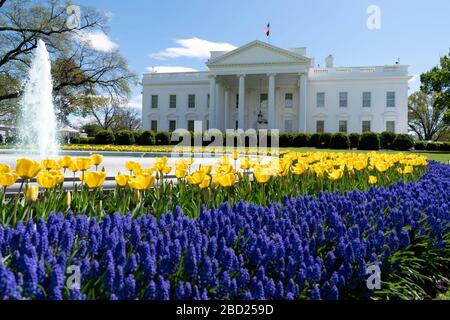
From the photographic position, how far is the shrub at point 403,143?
117 feet

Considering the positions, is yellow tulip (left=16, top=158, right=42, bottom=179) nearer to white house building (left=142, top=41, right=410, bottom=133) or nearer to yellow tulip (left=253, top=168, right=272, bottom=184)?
yellow tulip (left=253, top=168, right=272, bottom=184)

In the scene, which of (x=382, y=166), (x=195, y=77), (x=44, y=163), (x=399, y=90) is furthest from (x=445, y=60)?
(x=44, y=163)

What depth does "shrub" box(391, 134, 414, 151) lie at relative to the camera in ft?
117

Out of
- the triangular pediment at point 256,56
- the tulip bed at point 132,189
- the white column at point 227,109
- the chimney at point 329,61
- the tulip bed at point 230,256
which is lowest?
the tulip bed at point 230,256

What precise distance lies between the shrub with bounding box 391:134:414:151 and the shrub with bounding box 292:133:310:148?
7756 mm

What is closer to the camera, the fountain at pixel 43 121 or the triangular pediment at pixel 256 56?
the fountain at pixel 43 121

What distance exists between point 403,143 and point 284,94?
19.5 m

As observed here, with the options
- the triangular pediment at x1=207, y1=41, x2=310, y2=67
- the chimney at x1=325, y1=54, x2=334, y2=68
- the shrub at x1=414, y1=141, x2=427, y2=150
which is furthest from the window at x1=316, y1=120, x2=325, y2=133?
the shrub at x1=414, y1=141, x2=427, y2=150

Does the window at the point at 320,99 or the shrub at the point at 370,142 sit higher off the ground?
the window at the point at 320,99

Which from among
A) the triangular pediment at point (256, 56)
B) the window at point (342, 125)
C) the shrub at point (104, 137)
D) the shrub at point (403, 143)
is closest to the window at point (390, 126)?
the window at point (342, 125)

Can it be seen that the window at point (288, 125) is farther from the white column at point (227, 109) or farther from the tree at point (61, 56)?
the tree at point (61, 56)

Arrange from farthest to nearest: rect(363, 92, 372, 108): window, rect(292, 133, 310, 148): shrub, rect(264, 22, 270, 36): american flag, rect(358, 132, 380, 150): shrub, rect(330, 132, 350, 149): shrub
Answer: rect(363, 92, 372, 108): window
rect(264, 22, 270, 36): american flag
rect(292, 133, 310, 148): shrub
rect(330, 132, 350, 149): shrub
rect(358, 132, 380, 150): shrub

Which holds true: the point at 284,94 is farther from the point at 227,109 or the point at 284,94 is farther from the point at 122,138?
the point at 122,138

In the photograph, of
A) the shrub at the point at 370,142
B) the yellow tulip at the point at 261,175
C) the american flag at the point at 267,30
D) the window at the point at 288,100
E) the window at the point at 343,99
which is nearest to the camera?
the yellow tulip at the point at 261,175
